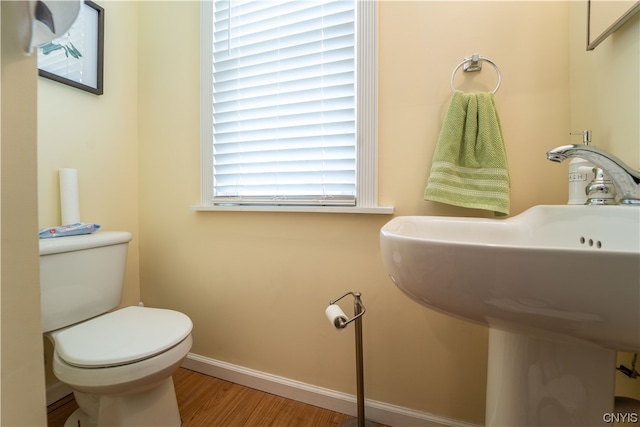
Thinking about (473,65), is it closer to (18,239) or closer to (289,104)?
(289,104)

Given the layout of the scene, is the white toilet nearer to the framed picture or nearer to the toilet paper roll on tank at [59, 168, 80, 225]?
the toilet paper roll on tank at [59, 168, 80, 225]

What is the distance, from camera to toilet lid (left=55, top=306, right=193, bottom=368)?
78 centimetres

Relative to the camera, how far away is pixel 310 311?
1.13 meters

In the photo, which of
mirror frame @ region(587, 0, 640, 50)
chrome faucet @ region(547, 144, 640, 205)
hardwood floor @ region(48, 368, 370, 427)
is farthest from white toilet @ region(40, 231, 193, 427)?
mirror frame @ region(587, 0, 640, 50)

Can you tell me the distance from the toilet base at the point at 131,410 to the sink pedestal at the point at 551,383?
1.08 m

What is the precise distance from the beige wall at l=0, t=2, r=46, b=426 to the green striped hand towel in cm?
97

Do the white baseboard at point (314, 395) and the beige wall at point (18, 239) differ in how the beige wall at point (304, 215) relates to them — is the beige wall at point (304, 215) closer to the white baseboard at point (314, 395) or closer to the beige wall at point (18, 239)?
the white baseboard at point (314, 395)

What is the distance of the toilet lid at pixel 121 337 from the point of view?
2.56 ft

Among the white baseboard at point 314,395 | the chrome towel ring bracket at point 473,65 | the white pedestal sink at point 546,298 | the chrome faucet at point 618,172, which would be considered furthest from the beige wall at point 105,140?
the chrome faucet at point 618,172

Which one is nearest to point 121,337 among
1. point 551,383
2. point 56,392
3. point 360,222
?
point 56,392

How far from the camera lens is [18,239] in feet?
1.40

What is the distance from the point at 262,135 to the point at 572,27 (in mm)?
1178

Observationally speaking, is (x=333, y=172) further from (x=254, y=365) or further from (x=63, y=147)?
(x=63, y=147)

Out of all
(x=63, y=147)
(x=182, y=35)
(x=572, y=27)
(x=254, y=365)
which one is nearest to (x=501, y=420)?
(x=254, y=365)
